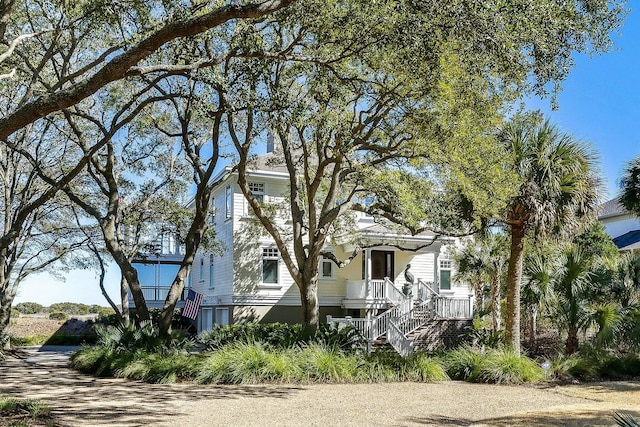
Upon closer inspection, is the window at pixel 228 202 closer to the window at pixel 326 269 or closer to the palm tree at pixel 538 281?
the window at pixel 326 269

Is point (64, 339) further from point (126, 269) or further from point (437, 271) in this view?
point (437, 271)

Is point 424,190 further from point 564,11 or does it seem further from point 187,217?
point 187,217

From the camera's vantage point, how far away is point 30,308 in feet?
162

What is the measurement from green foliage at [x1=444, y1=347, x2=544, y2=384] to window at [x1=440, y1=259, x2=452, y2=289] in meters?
14.4

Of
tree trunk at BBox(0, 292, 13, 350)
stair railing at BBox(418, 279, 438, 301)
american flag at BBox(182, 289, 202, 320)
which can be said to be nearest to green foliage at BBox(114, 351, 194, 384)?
tree trunk at BBox(0, 292, 13, 350)

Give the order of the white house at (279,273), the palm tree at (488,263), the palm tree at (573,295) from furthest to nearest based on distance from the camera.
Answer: the white house at (279,273) → the palm tree at (488,263) → the palm tree at (573,295)

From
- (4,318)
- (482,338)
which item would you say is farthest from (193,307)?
(482,338)

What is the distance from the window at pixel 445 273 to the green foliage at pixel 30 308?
3444 centimetres

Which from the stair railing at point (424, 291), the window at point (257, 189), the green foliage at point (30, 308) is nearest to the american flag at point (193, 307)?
the window at point (257, 189)

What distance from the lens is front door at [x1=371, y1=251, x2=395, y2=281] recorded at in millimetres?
28688

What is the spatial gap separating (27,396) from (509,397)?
9.87 m

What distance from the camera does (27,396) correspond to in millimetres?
12391

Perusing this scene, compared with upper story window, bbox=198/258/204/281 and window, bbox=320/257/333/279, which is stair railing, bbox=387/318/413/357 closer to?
window, bbox=320/257/333/279

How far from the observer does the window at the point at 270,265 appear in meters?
26.2
